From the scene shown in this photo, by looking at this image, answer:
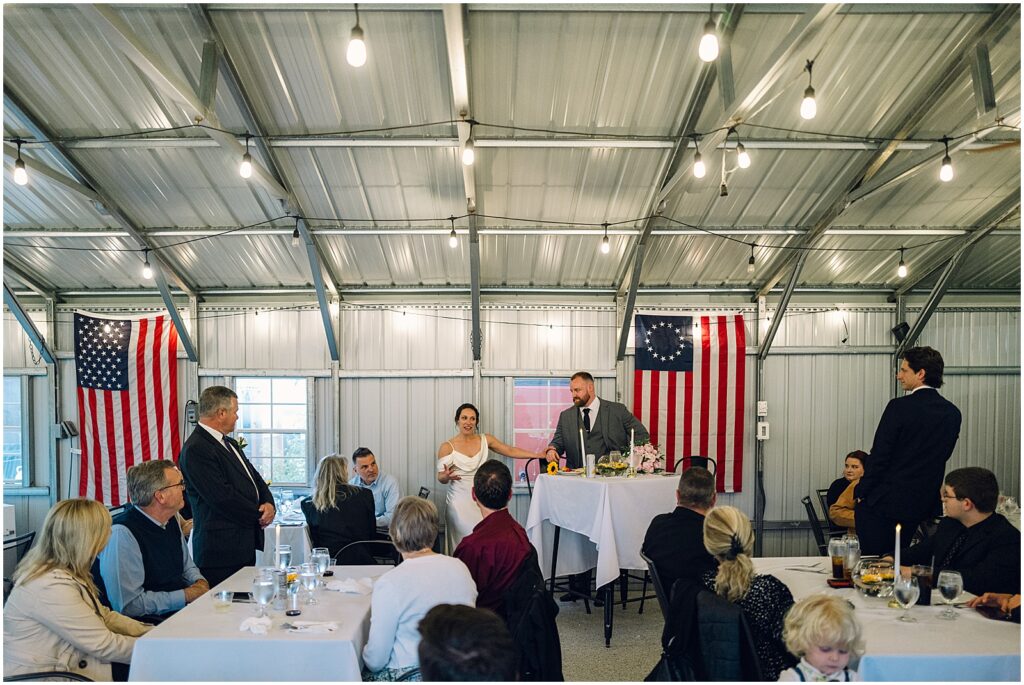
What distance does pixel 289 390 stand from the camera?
8.98 meters

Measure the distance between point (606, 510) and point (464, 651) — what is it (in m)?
3.89

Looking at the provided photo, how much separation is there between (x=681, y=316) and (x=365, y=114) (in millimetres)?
4475

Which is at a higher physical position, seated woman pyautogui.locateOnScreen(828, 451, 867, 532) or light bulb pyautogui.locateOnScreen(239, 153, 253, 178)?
light bulb pyautogui.locateOnScreen(239, 153, 253, 178)

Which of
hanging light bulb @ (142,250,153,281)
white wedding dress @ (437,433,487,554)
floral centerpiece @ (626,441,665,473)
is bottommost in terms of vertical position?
white wedding dress @ (437,433,487,554)

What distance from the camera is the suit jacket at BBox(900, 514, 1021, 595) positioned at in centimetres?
323

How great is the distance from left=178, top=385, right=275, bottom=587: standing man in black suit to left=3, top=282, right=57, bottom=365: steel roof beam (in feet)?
16.7

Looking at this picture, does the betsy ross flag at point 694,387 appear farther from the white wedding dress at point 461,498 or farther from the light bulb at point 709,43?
the light bulb at point 709,43

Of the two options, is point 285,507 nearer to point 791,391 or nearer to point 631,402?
point 631,402

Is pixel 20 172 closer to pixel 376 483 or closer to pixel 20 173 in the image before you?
pixel 20 173

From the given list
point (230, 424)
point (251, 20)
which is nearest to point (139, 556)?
point (230, 424)

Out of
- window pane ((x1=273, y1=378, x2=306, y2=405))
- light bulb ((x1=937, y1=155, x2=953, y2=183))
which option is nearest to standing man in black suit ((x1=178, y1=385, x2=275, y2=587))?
window pane ((x1=273, y1=378, x2=306, y2=405))

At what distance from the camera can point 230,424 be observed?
458 cm

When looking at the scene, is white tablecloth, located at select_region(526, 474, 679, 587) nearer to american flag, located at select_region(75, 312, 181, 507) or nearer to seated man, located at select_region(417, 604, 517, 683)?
seated man, located at select_region(417, 604, 517, 683)

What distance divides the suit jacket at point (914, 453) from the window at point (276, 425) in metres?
6.59
